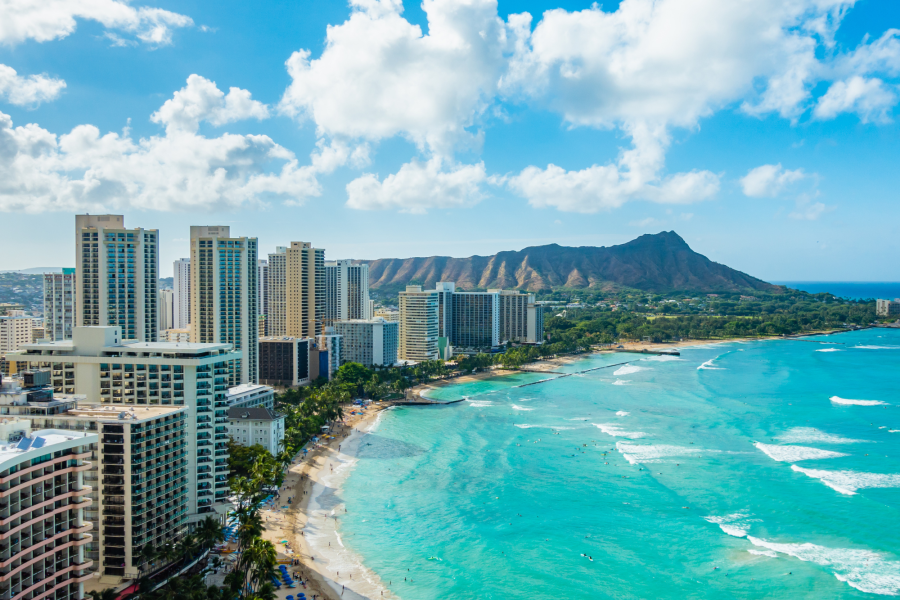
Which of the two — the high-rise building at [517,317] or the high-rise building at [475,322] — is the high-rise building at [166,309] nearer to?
the high-rise building at [475,322]

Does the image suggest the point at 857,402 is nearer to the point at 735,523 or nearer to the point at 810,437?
the point at 810,437

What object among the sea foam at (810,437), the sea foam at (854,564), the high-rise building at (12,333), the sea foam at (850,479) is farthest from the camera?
the high-rise building at (12,333)

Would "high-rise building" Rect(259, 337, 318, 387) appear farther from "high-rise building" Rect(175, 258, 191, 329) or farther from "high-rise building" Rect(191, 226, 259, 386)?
"high-rise building" Rect(175, 258, 191, 329)

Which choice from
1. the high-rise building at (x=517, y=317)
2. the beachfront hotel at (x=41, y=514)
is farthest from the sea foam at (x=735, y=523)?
the high-rise building at (x=517, y=317)

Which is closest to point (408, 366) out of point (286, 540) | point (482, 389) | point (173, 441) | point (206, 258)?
point (482, 389)

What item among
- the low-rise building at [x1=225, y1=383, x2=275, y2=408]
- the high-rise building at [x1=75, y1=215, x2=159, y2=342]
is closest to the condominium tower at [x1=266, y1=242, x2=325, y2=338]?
the high-rise building at [x1=75, y1=215, x2=159, y2=342]

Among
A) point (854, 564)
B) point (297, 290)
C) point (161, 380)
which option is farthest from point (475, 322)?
point (161, 380)
